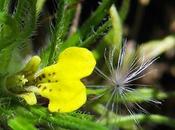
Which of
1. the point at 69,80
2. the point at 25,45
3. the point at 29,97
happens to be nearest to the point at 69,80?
the point at 69,80

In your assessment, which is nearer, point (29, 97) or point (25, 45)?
point (29, 97)

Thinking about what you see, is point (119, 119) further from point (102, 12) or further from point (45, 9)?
point (45, 9)

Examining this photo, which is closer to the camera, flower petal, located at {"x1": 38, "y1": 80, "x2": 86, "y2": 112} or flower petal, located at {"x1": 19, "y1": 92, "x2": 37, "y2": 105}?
flower petal, located at {"x1": 38, "y1": 80, "x2": 86, "y2": 112}

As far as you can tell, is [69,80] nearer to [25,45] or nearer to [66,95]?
[66,95]

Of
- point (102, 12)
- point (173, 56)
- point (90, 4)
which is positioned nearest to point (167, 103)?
point (173, 56)

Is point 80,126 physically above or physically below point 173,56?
below
